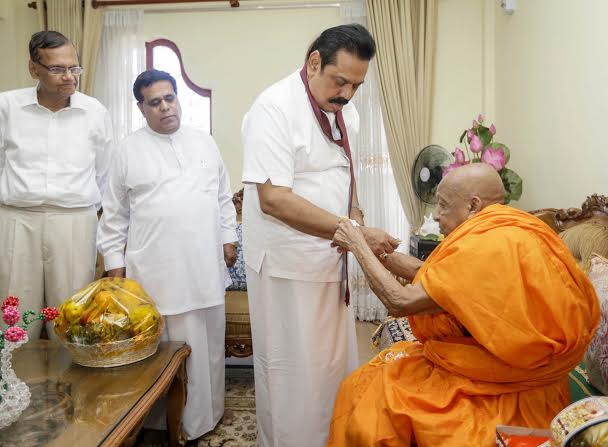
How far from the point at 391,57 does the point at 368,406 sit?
373cm

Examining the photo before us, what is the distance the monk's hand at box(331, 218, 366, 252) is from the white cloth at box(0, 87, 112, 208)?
146cm

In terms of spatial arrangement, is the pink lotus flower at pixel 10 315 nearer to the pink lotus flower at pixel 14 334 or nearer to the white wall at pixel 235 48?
the pink lotus flower at pixel 14 334

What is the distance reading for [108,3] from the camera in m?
4.77

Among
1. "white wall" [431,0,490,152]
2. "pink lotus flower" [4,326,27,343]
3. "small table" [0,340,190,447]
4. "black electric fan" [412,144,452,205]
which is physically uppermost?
"white wall" [431,0,490,152]

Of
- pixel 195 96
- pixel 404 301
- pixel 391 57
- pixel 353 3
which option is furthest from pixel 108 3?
pixel 404 301

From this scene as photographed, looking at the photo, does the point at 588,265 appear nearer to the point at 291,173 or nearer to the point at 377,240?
the point at 377,240

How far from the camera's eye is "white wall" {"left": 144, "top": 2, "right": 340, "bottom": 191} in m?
4.73

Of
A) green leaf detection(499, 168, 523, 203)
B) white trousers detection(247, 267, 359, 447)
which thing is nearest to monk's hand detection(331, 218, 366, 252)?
white trousers detection(247, 267, 359, 447)

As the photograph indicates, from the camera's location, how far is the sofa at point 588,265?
5.16 feet

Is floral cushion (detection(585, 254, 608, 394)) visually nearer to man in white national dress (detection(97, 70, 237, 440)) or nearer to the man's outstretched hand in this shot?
the man's outstretched hand

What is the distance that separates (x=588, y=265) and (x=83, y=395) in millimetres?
1826

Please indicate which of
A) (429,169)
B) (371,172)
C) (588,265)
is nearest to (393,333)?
(588,265)

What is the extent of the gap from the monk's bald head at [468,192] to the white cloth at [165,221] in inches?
48.9

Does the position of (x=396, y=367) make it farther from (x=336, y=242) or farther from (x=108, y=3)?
(x=108, y=3)
